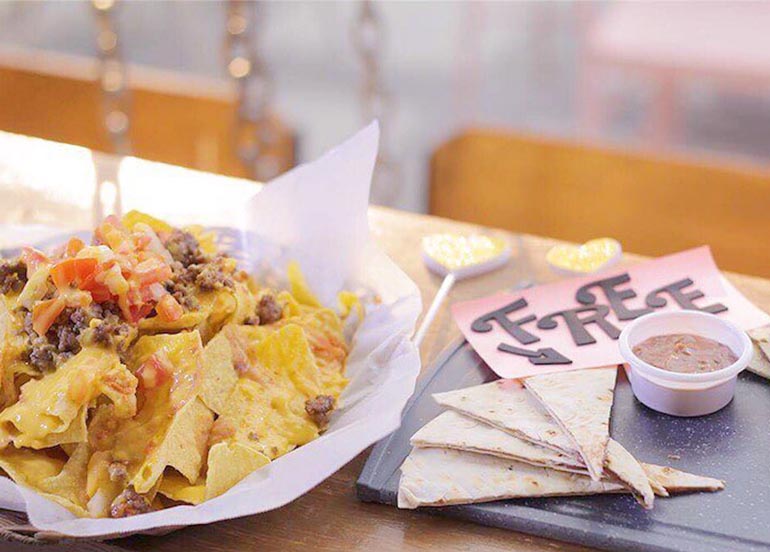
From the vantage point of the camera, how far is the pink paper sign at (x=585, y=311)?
1853 mm

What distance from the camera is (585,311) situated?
1.99 metres

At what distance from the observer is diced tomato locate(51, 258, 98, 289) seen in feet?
5.42

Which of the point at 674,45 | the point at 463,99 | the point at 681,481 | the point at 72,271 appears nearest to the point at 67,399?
the point at 72,271

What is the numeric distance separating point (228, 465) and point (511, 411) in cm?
→ 45

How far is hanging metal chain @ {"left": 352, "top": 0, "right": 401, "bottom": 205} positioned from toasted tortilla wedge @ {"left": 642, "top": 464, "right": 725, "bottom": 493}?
2.02 metres

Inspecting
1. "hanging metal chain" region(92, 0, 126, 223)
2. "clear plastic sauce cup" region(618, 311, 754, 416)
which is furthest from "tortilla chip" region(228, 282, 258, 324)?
"hanging metal chain" region(92, 0, 126, 223)

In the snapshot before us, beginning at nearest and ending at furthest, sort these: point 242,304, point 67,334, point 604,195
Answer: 1. point 67,334
2. point 242,304
3. point 604,195

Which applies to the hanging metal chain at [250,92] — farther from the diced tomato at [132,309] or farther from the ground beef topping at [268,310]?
the diced tomato at [132,309]

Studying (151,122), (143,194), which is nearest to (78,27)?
(151,122)

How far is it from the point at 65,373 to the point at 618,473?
0.81 meters

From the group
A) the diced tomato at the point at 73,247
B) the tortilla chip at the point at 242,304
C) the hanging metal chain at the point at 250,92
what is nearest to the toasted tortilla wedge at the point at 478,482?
the tortilla chip at the point at 242,304

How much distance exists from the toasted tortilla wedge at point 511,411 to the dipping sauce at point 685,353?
0.72ft

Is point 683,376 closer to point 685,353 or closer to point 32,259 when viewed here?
point 685,353

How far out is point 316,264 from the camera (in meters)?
2.07
